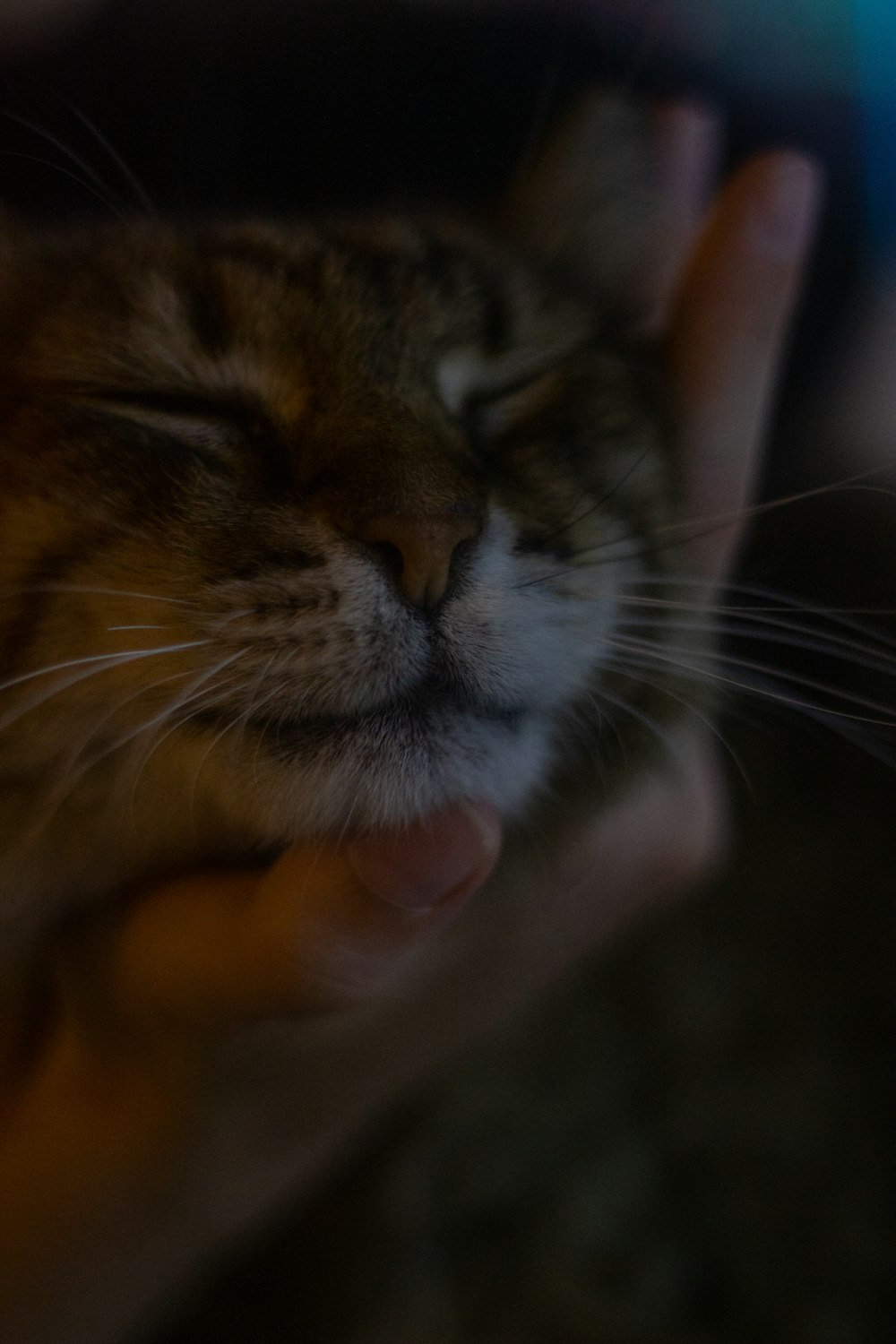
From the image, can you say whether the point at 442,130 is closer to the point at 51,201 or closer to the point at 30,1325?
the point at 51,201

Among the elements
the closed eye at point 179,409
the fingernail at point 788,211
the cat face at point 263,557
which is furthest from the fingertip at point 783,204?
the closed eye at point 179,409

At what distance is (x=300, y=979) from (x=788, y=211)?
0.48 meters

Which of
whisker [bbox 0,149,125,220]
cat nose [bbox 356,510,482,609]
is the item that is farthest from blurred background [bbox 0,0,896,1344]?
cat nose [bbox 356,510,482,609]

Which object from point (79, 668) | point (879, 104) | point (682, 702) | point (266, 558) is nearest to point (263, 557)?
point (266, 558)

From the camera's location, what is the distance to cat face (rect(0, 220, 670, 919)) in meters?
0.44

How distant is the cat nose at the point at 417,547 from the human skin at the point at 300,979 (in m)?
0.11

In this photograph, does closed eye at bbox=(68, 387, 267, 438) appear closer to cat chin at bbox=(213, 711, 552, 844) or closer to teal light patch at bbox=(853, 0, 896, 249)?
cat chin at bbox=(213, 711, 552, 844)

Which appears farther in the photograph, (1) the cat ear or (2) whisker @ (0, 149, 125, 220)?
(1) the cat ear

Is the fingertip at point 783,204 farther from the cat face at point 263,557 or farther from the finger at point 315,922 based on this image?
the finger at point 315,922

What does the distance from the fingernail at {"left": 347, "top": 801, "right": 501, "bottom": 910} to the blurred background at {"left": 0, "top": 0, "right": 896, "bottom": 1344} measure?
22 centimetres

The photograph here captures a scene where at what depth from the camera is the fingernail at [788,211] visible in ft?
1.78

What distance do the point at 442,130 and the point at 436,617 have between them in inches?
9.2

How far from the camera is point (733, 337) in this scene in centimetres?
62

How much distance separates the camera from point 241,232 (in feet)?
1.66
